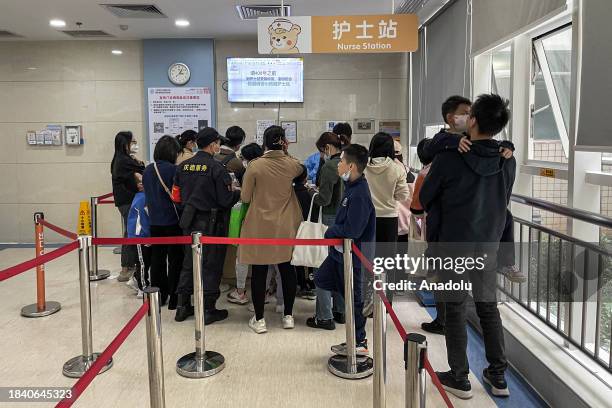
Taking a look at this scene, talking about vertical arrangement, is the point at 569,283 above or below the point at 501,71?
below

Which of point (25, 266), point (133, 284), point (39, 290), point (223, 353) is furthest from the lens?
point (133, 284)

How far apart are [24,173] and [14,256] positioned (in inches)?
57.2

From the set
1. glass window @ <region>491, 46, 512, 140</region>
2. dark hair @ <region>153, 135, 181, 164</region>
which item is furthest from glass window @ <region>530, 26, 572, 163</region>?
→ dark hair @ <region>153, 135, 181, 164</region>

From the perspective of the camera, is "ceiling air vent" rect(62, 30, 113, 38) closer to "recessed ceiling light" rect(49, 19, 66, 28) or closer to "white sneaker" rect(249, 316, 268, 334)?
"recessed ceiling light" rect(49, 19, 66, 28)

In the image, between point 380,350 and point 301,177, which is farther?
point 301,177

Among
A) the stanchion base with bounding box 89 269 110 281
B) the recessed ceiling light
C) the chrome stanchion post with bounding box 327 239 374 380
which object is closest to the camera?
the chrome stanchion post with bounding box 327 239 374 380

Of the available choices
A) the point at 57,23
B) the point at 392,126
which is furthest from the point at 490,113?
the point at 57,23

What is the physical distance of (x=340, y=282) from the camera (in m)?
3.34

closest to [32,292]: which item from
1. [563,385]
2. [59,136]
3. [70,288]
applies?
[70,288]

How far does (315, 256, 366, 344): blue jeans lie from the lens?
3.25 m

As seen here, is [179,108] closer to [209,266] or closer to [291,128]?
[291,128]

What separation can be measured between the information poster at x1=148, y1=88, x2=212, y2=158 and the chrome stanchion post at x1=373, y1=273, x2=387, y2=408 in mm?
5621

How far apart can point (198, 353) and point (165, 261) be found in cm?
131

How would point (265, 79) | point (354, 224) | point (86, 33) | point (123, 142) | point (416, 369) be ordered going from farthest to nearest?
point (265, 79) < point (86, 33) < point (123, 142) < point (354, 224) < point (416, 369)
